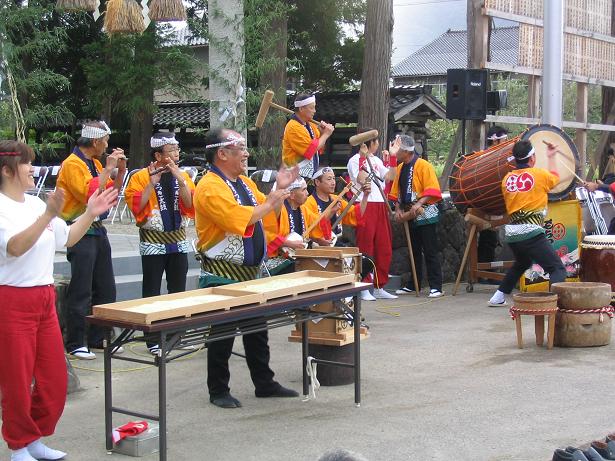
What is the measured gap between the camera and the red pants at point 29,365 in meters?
4.63

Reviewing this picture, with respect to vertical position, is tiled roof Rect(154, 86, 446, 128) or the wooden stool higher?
tiled roof Rect(154, 86, 446, 128)

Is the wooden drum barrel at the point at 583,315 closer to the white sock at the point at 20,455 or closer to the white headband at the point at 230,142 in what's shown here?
the white headband at the point at 230,142

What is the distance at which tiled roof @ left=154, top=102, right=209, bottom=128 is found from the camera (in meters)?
20.7

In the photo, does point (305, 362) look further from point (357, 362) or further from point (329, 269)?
point (329, 269)

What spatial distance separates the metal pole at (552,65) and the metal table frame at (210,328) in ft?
21.2

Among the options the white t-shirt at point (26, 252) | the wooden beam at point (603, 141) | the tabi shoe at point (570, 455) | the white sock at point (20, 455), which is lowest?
the white sock at point (20, 455)

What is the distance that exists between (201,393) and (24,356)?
6.81ft

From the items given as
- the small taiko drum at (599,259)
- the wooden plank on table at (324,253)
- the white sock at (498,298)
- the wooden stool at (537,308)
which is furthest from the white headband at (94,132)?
the small taiko drum at (599,259)

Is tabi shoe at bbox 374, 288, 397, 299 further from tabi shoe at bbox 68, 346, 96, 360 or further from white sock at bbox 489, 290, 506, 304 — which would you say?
tabi shoe at bbox 68, 346, 96, 360

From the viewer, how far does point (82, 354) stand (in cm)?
750

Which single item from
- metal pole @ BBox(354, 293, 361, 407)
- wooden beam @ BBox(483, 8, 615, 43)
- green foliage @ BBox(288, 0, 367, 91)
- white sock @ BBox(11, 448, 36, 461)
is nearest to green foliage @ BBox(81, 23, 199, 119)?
green foliage @ BBox(288, 0, 367, 91)

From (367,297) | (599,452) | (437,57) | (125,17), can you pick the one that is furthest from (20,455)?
(437,57)

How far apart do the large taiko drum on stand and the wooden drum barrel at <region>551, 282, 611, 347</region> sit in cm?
270

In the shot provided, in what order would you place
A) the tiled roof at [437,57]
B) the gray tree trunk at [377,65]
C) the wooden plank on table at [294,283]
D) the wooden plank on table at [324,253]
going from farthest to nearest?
the tiled roof at [437,57]
the gray tree trunk at [377,65]
the wooden plank on table at [324,253]
the wooden plank on table at [294,283]
